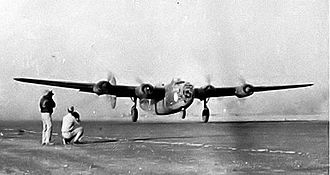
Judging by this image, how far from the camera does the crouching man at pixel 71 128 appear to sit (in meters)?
12.0

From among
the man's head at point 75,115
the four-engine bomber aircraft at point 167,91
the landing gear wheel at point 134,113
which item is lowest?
the landing gear wheel at point 134,113

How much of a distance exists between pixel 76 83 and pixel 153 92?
382 cm

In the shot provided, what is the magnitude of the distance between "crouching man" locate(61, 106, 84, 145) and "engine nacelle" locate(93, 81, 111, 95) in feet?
38.1

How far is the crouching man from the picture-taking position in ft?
39.4

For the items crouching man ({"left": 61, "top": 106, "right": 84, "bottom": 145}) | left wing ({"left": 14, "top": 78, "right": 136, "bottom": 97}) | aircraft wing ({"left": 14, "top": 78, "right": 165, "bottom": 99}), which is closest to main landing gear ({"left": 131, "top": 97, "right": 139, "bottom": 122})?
left wing ({"left": 14, "top": 78, "right": 136, "bottom": 97})

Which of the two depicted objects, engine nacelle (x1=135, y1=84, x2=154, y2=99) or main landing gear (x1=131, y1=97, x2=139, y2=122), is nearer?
engine nacelle (x1=135, y1=84, x2=154, y2=99)

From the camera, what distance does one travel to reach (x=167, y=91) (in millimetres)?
26812

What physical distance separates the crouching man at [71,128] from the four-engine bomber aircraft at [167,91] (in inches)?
461

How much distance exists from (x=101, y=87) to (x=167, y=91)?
157 inches

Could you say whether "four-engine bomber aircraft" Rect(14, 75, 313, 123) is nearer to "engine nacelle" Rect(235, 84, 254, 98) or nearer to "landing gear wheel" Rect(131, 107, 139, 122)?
"engine nacelle" Rect(235, 84, 254, 98)

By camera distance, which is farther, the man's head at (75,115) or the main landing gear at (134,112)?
the main landing gear at (134,112)

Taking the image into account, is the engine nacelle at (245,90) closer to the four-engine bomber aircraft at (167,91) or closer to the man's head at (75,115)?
the four-engine bomber aircraft at (167,91)

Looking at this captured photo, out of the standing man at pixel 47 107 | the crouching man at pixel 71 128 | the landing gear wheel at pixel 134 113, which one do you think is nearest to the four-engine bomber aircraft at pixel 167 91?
the landing gear wheel at pixel 134 113

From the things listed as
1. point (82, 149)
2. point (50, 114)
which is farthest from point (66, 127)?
point (82, 149)
